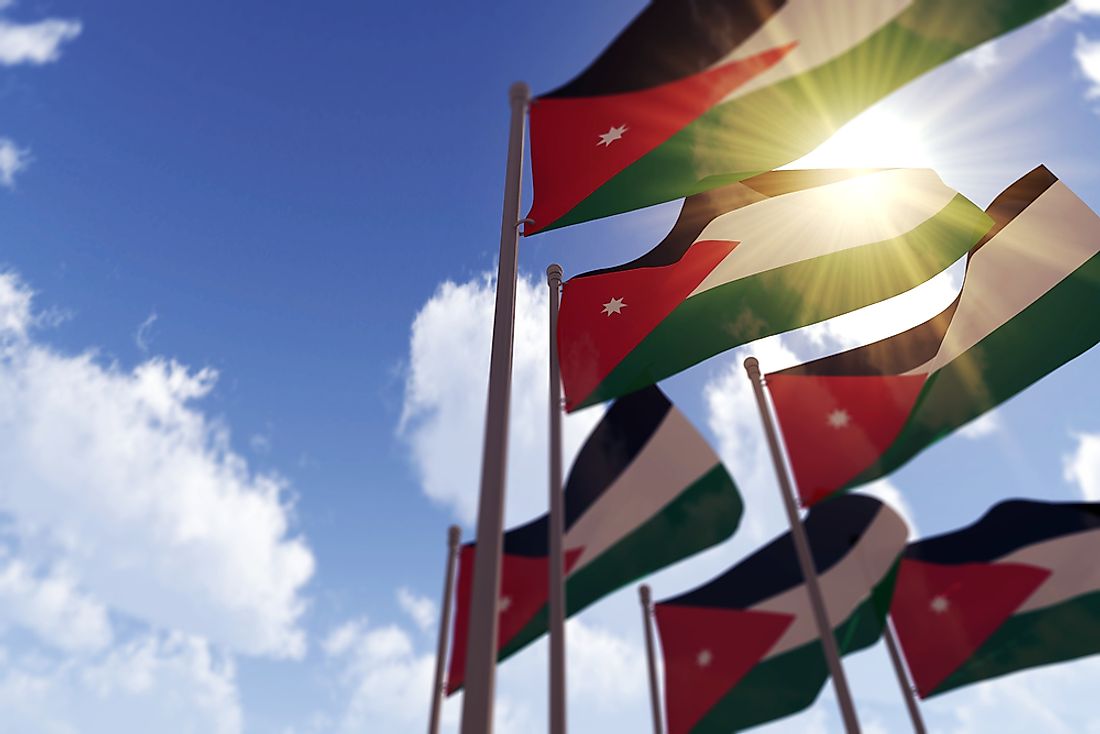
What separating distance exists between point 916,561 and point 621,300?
786 cm

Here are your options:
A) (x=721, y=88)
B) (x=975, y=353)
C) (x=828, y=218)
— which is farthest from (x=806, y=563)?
(x=721, y=88)

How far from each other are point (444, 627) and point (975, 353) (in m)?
7.50

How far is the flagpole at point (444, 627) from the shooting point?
28.8 ft

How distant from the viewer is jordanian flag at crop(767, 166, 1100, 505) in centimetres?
873

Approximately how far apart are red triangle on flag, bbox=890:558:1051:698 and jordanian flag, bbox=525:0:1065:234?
27.8 feet

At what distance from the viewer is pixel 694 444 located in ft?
36.1

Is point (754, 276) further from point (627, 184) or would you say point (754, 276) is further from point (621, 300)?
point (627, 184)

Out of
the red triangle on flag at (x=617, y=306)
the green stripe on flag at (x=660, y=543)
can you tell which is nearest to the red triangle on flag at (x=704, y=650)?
the green stripe on flag at (x=660, y=543)

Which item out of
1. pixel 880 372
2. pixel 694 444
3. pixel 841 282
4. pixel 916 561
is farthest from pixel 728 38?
pixel 916 561

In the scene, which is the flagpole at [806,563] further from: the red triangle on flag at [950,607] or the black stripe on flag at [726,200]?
the red triangle on flag at [950,607]

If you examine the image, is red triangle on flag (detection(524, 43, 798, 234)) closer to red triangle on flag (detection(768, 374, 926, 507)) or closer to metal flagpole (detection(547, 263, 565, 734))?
metal flagpole (detection(547, 263, 565, 734))

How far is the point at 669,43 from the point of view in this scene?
6.34m

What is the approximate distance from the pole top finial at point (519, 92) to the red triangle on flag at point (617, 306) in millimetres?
2611

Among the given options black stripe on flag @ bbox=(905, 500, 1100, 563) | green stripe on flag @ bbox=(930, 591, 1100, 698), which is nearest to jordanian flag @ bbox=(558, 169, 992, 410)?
black stripe on flag @ bbox=(905, 500, 1100, 563)
